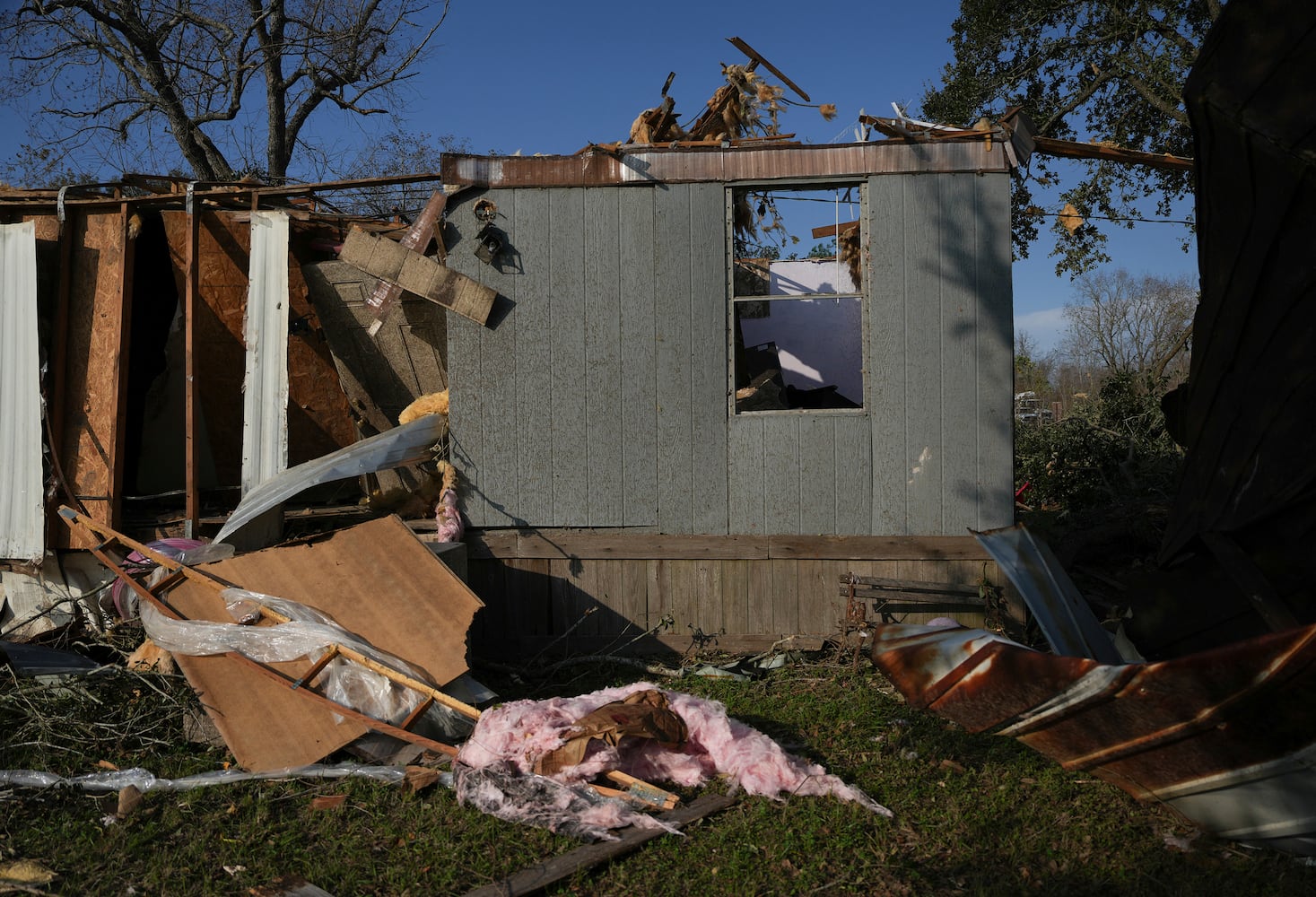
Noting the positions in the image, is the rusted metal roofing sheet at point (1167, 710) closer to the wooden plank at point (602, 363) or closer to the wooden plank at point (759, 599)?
the wooden plank at point (759, 599)

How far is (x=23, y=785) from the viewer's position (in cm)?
423

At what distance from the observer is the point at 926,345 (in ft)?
19.8

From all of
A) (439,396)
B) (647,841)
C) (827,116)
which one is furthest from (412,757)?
(827,116)

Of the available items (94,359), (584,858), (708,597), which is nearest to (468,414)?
(708,597)

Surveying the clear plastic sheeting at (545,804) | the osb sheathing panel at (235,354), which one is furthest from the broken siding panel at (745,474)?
the osb sheathing panel at (235,354)

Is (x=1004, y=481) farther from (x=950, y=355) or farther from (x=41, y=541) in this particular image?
(x=41, y=541)

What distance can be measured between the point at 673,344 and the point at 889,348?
1419 mm

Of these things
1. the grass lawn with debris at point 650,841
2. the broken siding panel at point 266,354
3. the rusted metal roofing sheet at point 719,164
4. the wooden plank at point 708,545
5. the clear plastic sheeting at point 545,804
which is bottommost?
the grass lawn with debris at point 650,841

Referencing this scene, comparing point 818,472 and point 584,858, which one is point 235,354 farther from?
point 584,858

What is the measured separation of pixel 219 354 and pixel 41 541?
1.82 meters

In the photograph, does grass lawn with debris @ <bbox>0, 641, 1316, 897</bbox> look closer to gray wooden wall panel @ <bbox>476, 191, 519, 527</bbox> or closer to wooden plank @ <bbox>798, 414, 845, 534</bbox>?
wooden plank @ <bbox>798, 414, 845, 534</bbox>

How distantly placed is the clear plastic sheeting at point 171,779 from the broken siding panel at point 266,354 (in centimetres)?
251

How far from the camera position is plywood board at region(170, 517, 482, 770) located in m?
4.58

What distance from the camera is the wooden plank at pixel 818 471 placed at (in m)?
6.12
